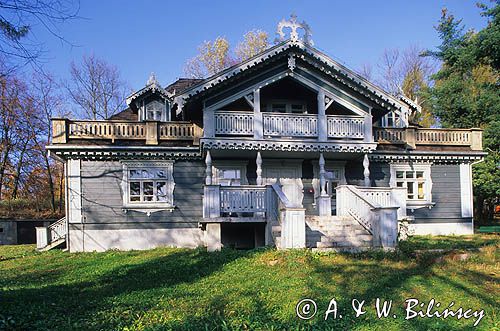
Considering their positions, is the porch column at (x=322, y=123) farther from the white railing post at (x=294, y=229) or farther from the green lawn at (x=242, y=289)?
the green lawn at (x=242, y=289)

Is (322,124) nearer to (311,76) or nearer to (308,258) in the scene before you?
(311,76)

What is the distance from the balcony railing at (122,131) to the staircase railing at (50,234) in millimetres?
4099

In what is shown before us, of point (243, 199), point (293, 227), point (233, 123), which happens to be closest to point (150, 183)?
point (233, 123)

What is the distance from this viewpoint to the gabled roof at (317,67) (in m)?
15.4

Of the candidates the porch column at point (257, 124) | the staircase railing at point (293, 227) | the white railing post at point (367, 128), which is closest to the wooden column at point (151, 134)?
the porch column at point (257, 124)

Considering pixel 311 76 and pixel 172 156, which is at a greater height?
pixel 311 76

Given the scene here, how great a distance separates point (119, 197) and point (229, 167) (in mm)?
4587

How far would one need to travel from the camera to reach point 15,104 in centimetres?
3225

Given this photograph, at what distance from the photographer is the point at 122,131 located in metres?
17.1

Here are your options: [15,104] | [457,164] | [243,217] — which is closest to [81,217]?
[243,217]

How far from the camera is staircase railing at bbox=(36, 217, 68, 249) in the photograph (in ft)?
59.9

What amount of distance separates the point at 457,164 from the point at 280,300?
→ 582 inches

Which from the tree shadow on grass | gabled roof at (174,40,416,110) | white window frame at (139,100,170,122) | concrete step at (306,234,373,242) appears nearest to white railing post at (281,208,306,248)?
concrete step at (306,234,373,242)

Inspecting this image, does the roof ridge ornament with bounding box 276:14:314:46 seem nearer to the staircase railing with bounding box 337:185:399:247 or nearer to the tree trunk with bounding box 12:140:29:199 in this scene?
the staircase railing with bounding box 337:185:399:247
